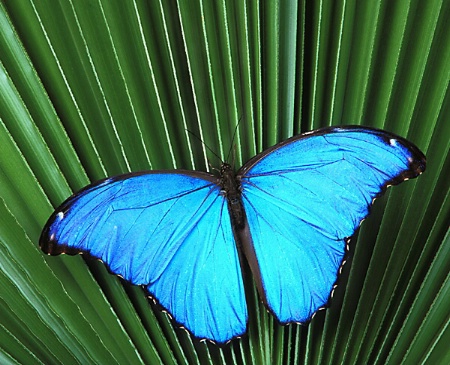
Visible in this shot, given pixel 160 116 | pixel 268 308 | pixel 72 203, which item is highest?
pixel 160 116

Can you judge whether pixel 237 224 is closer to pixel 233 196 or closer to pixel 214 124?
pixel 233 196

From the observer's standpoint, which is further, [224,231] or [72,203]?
[224,231]

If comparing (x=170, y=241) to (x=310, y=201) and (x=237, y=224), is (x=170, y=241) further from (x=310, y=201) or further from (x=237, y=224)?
(x=310, y=201)

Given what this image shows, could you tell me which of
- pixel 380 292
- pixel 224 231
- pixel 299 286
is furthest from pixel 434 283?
pixel 224 231

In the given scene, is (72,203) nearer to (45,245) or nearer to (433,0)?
(45,245)

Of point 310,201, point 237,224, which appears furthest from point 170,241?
point 310,201

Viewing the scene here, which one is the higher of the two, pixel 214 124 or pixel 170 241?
pixel 214 124
